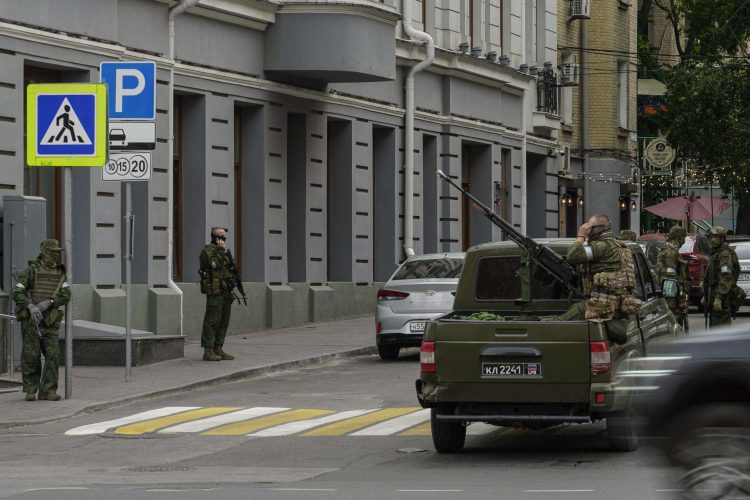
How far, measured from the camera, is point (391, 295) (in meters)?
23.1

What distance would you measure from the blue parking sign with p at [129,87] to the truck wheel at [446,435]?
6886 mm

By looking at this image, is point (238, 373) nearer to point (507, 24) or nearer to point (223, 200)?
point (223, 200)

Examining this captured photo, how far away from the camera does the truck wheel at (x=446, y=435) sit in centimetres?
1316

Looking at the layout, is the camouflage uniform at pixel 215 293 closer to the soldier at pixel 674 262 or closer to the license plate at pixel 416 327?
the license plate at pixel 416 327

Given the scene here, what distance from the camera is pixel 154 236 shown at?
82.0ft

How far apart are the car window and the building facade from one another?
28.1 ft

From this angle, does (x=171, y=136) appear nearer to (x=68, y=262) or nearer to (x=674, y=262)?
(x=674, y=262)

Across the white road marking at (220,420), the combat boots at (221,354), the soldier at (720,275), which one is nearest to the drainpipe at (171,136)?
the combat boots at (221,354)

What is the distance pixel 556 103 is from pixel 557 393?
31173mm

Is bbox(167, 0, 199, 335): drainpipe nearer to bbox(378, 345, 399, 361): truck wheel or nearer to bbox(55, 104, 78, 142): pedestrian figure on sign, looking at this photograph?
bbox(378, 345, 399, 361): truck wheel

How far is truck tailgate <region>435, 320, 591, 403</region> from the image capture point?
12.6m

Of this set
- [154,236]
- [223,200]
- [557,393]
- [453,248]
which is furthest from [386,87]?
[557,393]

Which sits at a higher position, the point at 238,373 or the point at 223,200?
the point at 223,200

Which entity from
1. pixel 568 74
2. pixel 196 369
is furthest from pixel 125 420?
pixel 568 74
